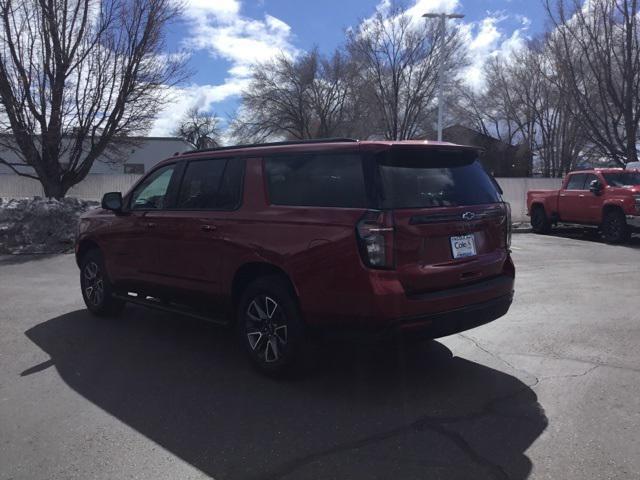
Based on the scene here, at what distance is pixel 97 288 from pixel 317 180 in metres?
3.61

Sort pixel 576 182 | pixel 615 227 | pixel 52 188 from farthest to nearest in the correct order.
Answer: pixel 52 188 → pixel 576 182 → pixel 615 227

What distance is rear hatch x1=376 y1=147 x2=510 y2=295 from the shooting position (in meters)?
4.01

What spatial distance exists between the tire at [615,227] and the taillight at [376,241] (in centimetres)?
1290

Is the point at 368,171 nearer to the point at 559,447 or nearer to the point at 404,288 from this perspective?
the point at 404,288

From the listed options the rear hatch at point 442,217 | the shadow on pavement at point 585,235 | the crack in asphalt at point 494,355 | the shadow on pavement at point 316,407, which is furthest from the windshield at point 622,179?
the rear hatch at point 442,217

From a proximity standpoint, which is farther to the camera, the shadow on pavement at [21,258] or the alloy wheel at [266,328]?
the shadow on pavement at [21,258]

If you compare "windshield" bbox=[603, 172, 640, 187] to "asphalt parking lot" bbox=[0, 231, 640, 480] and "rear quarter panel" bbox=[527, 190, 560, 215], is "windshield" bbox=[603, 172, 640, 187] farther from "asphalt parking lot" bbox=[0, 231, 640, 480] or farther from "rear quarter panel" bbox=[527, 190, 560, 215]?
"asphalt parking lot" bbox=[0, 231, 640, 480]

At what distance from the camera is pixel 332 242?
4035 mm

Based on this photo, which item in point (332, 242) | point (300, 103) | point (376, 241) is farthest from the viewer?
point (300, 103)

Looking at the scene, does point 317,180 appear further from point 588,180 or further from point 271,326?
point 588,180

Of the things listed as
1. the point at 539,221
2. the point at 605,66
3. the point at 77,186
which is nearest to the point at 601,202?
the point at 539,221

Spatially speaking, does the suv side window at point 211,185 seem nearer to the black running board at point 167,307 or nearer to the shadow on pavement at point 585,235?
the black running board at point 167,307

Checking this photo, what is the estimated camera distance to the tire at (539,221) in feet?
58.5

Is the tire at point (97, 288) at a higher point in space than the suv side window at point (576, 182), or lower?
lower
